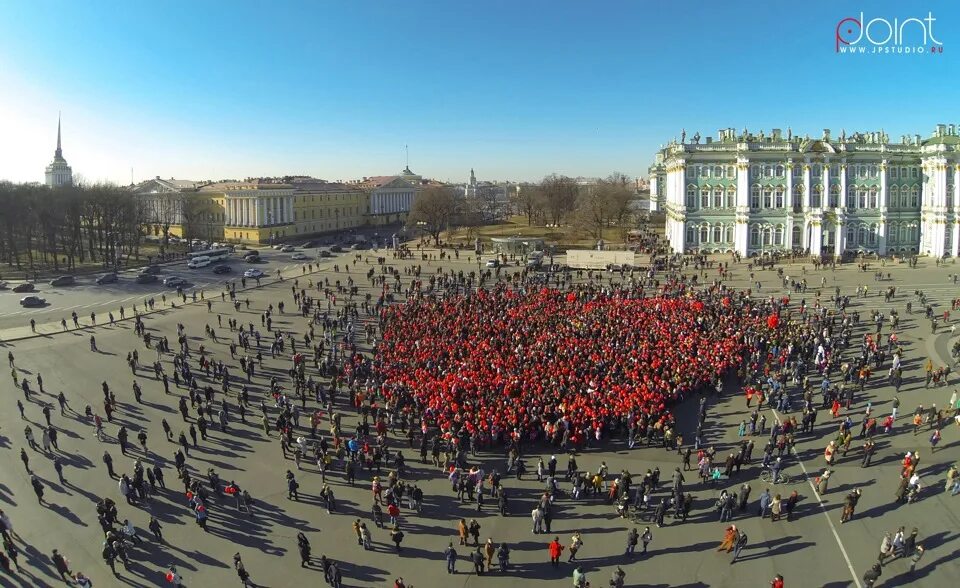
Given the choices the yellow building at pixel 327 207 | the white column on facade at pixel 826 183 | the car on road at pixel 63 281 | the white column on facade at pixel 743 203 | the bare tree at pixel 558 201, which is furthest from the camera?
the bare tree at pixel 558 201

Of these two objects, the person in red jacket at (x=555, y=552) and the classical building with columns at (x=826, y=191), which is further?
the classical building with columns at (x=826, y=191)

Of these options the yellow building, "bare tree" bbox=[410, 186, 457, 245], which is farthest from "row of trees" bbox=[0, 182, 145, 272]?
"bare tree" bbox=[410, 186, 457, 245]

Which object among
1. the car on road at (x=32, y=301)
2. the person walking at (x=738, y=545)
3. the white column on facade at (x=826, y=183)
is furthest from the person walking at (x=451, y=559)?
the white column on facade at (x=826, y=183)

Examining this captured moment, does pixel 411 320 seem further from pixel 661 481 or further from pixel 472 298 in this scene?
pixel 661 481

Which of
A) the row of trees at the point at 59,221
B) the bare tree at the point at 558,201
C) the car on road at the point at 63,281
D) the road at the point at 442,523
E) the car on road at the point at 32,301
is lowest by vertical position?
the road at the point at 442,523

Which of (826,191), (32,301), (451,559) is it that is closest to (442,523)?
(451,559)

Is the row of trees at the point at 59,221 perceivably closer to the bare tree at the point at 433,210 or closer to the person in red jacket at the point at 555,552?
the bare tree at the point at 433,210

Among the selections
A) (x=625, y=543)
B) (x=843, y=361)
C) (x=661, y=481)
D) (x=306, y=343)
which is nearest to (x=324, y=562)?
(x=625, y=543)
